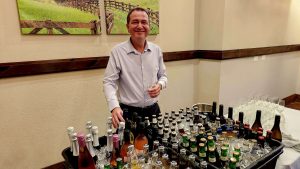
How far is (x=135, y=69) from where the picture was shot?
1651 millimetres

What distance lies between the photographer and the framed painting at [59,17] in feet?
5.79

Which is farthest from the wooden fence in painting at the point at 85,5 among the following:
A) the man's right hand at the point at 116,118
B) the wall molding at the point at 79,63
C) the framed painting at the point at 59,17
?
the man's right hand at the point at 116,118

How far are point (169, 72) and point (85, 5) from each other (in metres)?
1.39

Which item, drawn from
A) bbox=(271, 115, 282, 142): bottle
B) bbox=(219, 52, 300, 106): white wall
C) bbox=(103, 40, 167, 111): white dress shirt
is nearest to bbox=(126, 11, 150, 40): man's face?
bbox=(103, 40, 167, 111): white dress shirt

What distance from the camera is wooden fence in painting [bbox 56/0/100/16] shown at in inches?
76.0

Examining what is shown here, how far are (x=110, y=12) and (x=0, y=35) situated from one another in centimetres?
102

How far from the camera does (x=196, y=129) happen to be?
1.22 m

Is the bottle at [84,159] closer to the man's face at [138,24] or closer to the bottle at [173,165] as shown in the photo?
the bottle at [173,165]

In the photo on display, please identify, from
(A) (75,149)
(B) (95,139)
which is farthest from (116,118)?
(A) (75,149)

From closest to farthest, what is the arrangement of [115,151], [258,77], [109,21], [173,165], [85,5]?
1. [173,165]
2. [115,151]
3. [85,5]
4. [109,21]
5. [258,77]

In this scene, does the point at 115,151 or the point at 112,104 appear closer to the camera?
the point at 115,151

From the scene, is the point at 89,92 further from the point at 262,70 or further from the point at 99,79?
the point at 262,70

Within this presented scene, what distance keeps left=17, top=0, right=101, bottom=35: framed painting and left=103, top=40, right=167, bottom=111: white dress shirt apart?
64 centimetres

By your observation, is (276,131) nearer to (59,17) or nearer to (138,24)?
(138,24)
